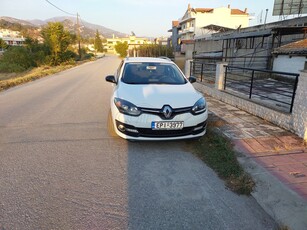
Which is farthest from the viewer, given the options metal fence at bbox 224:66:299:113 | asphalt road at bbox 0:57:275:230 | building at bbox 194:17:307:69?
building at bbox 194:17:307:69

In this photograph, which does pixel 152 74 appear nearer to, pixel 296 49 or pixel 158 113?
pixel 158 113

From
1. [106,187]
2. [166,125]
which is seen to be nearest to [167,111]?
[166,125]

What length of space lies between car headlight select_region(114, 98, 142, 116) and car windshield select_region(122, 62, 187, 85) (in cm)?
98

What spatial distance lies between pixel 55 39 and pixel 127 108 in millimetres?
27255

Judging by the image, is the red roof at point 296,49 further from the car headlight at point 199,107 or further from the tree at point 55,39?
the tree at point 55,39

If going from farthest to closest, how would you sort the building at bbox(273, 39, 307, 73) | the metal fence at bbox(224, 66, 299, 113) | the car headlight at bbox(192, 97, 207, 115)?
the building at bbox(273, 39, 307, 73), the metal fence at bbox(224, 66, 299, 113), the car headlight at bbox(192, 97, 207, 115)

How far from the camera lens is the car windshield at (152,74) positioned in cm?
498

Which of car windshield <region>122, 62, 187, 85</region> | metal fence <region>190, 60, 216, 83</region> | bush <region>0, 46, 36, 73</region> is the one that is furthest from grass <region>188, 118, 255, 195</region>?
bush <region>0, 46, 36, 73</region>

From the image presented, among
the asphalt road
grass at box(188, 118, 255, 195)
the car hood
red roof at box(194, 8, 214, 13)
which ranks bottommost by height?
the asphalt road

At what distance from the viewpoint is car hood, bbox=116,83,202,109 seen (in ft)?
12.6

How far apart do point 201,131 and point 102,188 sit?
2068 mm

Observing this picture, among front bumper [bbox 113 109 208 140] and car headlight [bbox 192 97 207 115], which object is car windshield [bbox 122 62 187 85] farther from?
front bumper [bbox 113 109 208 140]

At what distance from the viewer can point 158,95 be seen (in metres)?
4.09

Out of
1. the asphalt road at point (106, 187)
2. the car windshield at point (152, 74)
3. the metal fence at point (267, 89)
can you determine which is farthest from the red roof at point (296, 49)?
the asphalt road at point (106, 187)
